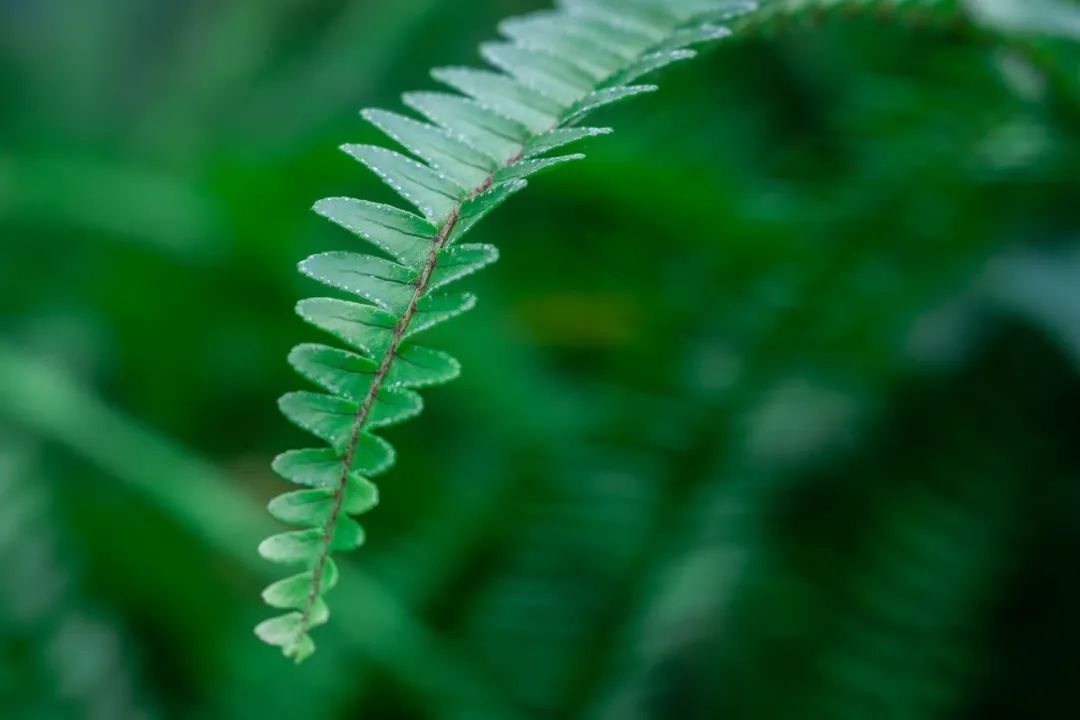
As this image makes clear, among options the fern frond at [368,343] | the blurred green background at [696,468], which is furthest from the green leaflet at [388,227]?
the blurred green background at [696,468]

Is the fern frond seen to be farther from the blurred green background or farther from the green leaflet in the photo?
the blurred green background

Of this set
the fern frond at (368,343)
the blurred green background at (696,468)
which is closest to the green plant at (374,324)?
the fern frond at (368,343)

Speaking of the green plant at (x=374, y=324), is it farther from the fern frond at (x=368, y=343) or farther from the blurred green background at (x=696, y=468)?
the blurred green background at (x=696, y=468)

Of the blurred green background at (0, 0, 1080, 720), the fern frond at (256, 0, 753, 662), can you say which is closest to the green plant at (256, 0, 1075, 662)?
the fern frond at (256, 0, 753, 662)

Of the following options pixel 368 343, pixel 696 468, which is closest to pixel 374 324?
pixel 368 343

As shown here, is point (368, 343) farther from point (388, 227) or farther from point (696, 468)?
point (696, 468)

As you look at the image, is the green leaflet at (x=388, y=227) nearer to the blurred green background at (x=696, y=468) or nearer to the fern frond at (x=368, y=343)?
the fern frond at (x=368, y=343)

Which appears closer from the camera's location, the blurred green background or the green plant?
the green plant

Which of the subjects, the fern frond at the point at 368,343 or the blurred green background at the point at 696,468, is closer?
the fern frond at the point at 368,343

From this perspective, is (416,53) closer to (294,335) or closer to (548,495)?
(294,335)

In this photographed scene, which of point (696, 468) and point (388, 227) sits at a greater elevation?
point (696, 468)
